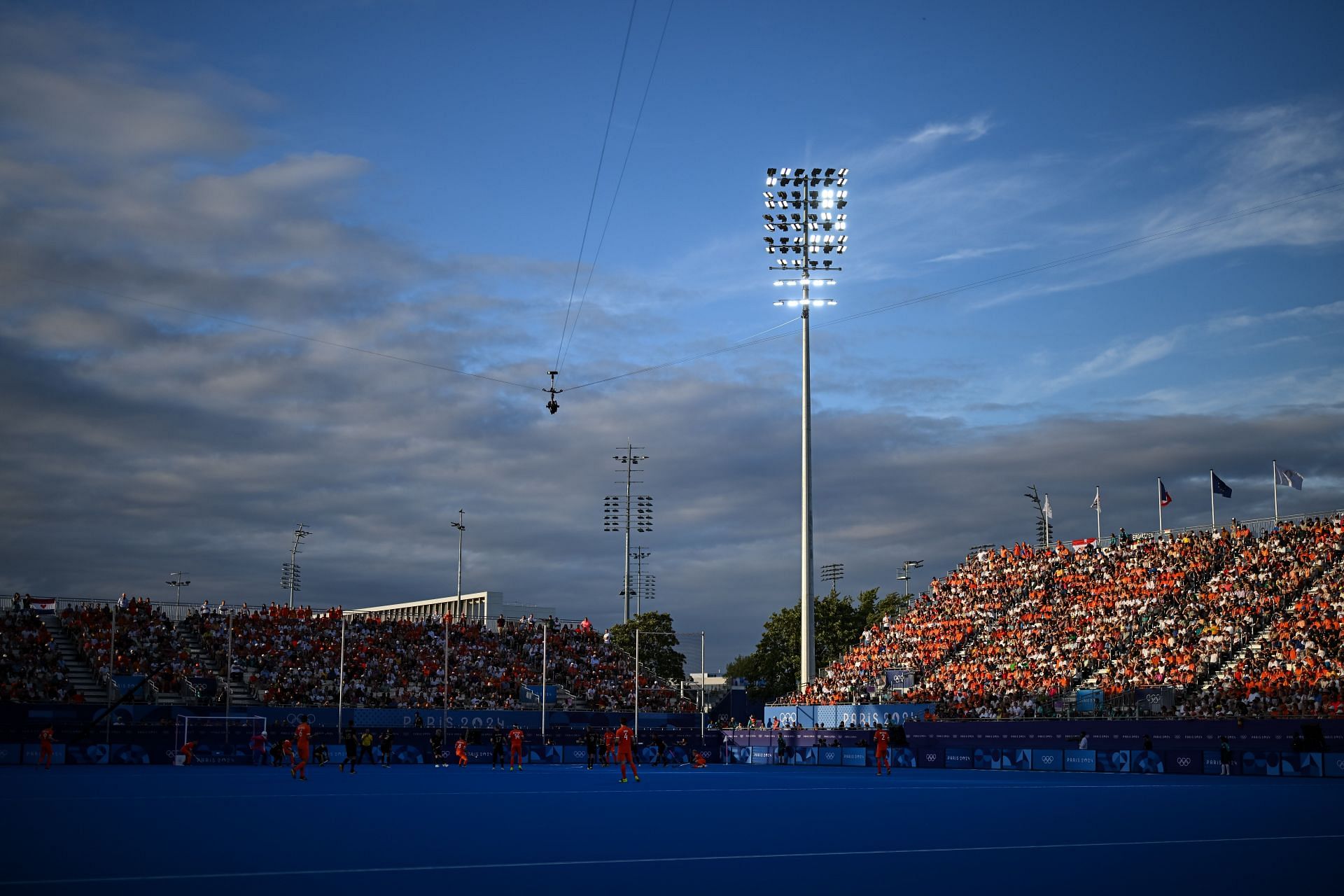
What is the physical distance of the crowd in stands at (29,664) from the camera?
57312mm

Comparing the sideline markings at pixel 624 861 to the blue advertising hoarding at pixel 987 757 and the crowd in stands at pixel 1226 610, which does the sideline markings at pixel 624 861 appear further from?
the blue advertising hoarding at pixel 987 757

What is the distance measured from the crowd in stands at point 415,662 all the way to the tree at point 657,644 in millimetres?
27321

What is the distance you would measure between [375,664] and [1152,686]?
1595 inches

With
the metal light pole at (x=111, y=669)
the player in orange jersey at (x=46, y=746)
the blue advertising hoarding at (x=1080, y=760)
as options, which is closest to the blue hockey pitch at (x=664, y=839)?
the player in orange jersey at (x=46, y=746)

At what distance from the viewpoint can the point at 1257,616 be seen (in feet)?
175

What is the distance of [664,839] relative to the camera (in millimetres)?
19609

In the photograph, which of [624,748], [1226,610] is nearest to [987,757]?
[1226,610]

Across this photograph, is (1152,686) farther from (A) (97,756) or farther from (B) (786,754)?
(A) (97,756)

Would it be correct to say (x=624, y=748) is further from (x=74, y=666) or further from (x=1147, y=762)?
(x=74, y=666)

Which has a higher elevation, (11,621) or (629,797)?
(11,621)

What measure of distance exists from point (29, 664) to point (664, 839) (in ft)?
163

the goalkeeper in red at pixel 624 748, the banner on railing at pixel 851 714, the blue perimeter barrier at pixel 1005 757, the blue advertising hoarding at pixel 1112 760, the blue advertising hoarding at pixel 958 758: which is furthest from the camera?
the banner on railing at pixel 851 714

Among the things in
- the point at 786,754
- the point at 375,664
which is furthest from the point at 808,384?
the point at 375,664

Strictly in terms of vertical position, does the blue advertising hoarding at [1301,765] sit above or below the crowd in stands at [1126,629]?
below
